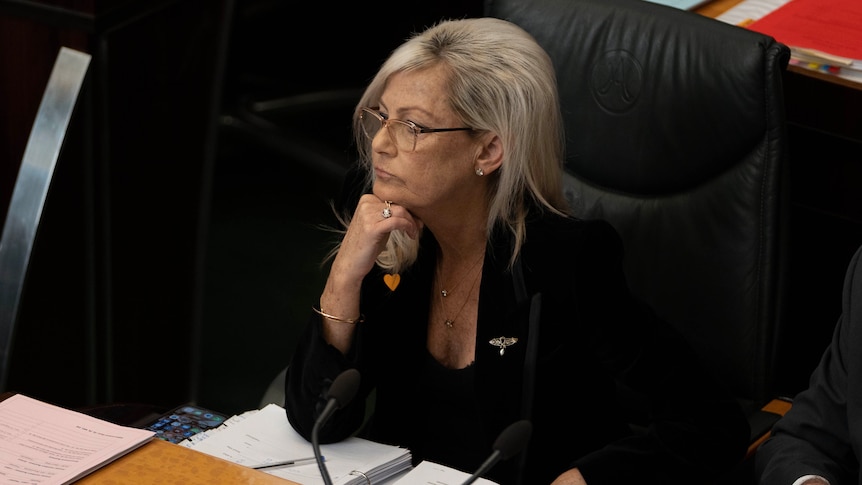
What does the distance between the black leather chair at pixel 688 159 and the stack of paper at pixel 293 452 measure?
0.60 meters

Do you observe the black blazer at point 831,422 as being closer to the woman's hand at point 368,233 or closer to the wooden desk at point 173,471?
the woman's hand at point 368,233

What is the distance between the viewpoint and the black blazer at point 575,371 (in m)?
Result: 1.62

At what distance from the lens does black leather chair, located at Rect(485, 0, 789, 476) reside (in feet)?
5.76

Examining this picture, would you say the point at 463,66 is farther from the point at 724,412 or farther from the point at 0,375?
the point at 0,375

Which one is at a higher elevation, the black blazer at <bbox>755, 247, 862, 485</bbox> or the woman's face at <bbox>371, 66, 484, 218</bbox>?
the woman's face at <bbox>371, 66, 484, 218</bbox>

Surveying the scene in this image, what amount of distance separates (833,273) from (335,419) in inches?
48.7

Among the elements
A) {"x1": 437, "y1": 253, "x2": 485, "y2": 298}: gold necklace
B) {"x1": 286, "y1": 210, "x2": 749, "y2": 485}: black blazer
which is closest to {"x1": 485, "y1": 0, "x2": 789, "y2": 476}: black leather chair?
{"x1": 286, "y1": 210, "x2": 749, "y2": 485}: black blazer

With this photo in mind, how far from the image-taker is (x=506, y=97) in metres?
1.62

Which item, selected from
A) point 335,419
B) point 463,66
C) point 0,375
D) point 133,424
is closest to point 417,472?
point 335,419

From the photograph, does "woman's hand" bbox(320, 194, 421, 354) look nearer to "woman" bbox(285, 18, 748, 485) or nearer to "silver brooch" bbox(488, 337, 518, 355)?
"woman" bbox(285, 18, 748, 485)

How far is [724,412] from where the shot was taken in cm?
164

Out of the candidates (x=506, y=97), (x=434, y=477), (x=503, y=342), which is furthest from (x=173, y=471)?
(x=506, y=97)

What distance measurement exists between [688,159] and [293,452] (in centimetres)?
78

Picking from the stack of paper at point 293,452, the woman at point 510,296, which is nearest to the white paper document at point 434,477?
the stack of paper at point 293,452
